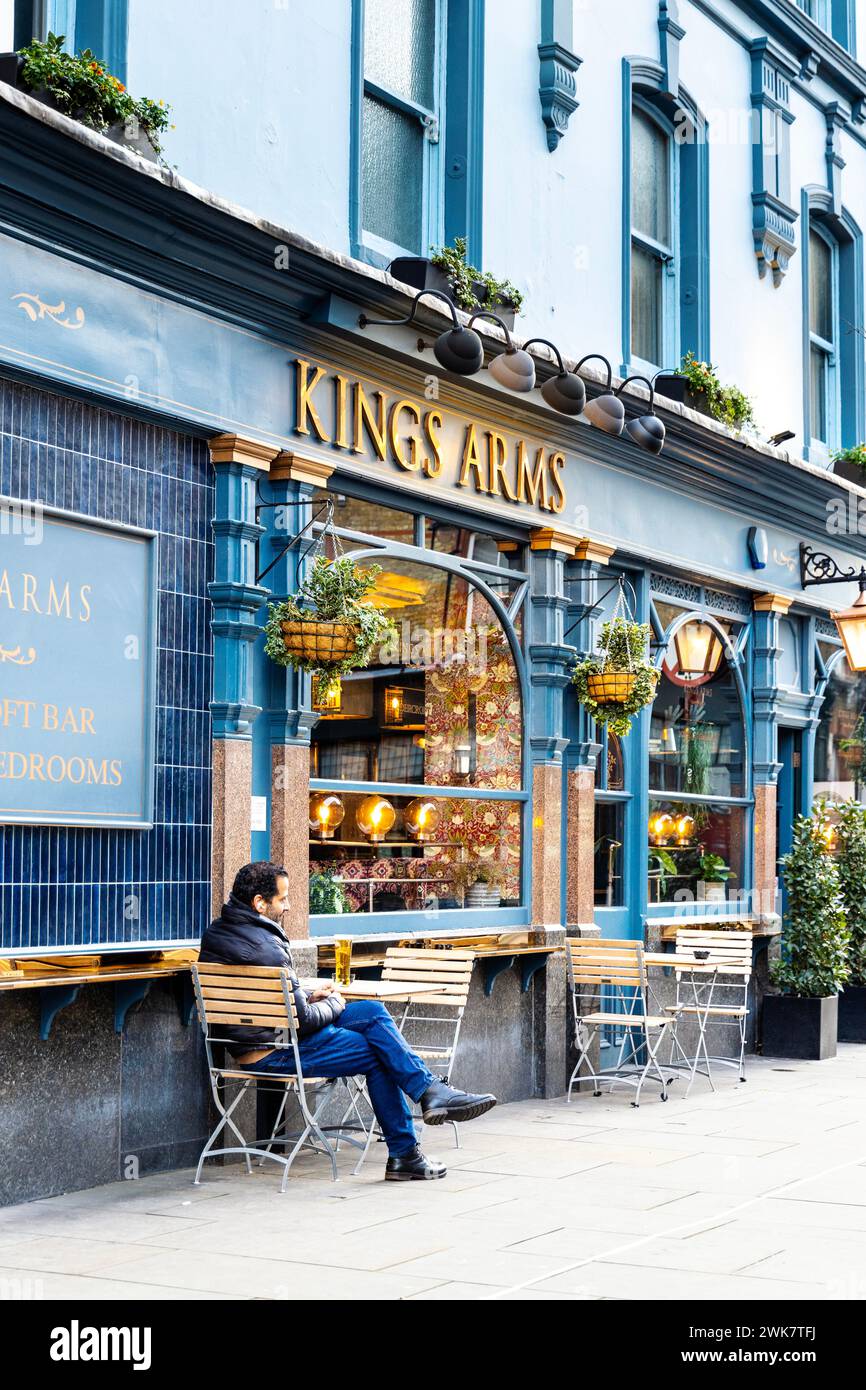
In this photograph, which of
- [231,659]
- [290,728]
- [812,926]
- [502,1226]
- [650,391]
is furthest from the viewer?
[812,926]

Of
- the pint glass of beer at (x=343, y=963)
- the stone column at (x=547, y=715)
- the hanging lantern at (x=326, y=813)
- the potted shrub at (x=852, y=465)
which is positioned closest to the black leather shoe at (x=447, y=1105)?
the pint glass of beer at (x=343, y=963)

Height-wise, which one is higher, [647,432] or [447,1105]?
[647,432]

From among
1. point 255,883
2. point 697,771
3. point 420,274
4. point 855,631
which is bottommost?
point 255,883

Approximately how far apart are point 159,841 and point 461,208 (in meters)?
4.91

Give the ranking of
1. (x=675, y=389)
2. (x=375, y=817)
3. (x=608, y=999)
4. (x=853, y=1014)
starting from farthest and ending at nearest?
(x=853, y=1014) → (x=675, y=389) → (x=608, y=999) → (x=375, y=817)

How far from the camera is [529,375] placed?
33.3 ft

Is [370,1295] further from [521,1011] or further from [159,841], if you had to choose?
[521,1011]

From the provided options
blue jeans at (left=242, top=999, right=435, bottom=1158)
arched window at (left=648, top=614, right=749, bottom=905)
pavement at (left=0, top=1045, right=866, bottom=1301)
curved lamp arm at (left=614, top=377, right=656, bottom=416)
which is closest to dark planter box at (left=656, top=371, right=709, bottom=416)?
curved lamp arm at (left=614, top=377, right=656, bottom=416)

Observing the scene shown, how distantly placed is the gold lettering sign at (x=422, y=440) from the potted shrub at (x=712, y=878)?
373 centimetres

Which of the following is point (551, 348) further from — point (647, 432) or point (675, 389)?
point (675, 389)

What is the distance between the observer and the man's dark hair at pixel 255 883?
8172 mm

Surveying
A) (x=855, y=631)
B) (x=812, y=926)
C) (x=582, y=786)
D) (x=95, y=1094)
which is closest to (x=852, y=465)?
(x=855, y=631)

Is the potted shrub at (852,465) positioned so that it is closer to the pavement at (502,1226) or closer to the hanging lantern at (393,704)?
the hanging lantern at (393,704)

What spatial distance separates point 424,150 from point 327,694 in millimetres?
3866
